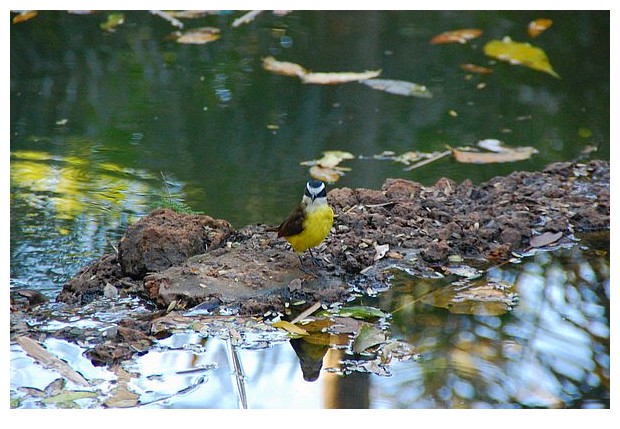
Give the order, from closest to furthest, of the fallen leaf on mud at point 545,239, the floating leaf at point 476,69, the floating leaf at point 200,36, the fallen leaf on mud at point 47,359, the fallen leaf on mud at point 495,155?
the fallen leaf on mud at point 47,359 → the fallen leaf on mud at point 545,239 → the fallen leaf on mud at point 495,155 → the floating leaf at point 476,69 → the floating leaf at point 200,36

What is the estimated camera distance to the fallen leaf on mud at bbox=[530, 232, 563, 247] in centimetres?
589

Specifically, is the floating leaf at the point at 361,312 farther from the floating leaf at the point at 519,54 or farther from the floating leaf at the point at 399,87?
the floating leaf at the point at 519,54

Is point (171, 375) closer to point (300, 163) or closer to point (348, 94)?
point (300, 163)

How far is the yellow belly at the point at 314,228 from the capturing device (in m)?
5.21

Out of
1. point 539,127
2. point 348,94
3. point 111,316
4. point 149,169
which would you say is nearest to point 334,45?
point 348,94

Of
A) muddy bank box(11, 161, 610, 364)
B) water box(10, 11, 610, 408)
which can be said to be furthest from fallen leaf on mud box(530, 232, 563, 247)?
water box(10, 11, 610, 408)

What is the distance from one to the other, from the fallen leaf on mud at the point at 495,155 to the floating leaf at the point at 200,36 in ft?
11.2

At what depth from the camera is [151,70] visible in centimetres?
880

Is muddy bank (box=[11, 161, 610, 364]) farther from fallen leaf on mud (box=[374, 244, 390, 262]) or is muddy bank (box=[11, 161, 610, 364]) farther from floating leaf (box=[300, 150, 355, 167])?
floating leaf (box=[300, 150, 355, 167])

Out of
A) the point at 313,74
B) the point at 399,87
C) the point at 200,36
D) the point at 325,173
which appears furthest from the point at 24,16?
the point at 325,173

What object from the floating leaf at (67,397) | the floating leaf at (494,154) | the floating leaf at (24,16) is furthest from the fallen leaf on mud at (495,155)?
the floating leaf at (24,16)

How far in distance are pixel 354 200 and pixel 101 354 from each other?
2387 millimetres

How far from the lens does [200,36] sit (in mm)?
9547
